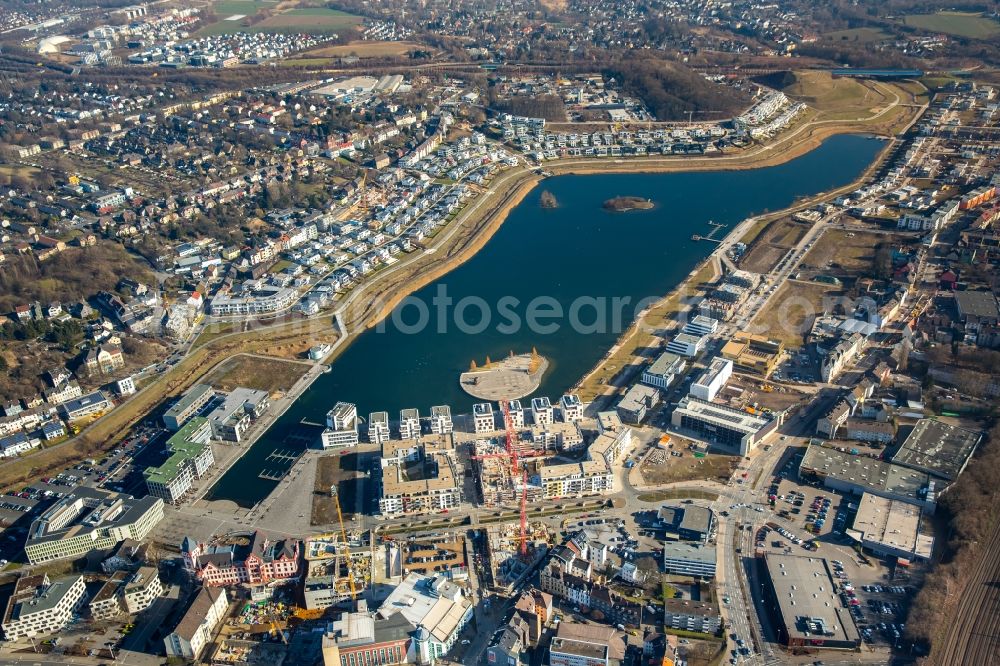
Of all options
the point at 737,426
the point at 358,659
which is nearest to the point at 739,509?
the point at 737,426

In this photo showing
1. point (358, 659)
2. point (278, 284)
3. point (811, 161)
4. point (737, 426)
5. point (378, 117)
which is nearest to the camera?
point (358, 659)

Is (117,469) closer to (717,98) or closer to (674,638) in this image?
(674,638)

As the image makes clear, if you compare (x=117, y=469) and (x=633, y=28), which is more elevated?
(x=633, y=28)

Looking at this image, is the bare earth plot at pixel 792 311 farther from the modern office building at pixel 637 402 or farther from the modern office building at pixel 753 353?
the modern office building at pixel 637 402

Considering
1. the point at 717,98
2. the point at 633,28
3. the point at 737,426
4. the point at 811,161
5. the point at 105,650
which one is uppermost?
the point at 633,28

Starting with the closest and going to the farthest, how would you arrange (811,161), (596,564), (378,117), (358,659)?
1. (358,659)
2. (596,564)
3. (811,161)
4. (378,117)
